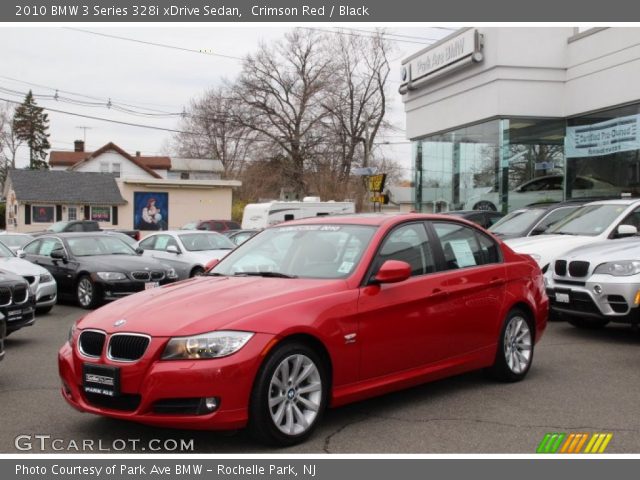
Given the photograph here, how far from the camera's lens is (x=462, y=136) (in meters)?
25.5

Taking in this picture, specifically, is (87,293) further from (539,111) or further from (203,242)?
(539,111)

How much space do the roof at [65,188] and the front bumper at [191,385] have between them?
42053 millimetres

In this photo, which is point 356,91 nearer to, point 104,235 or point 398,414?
point 104,235

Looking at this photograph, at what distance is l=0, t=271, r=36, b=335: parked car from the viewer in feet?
29.3

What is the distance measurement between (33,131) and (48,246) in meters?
76.7

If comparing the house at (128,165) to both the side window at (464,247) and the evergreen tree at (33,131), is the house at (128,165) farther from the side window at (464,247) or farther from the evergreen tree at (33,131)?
the side window at (464,247)

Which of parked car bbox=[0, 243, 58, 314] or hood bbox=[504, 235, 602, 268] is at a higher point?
hood bbox=[504, 235, 602, 268]

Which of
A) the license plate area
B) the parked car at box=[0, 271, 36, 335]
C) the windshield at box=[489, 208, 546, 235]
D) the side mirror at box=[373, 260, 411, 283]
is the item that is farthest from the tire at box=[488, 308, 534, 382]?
the windshield at box=[489, 208, 546, 235]

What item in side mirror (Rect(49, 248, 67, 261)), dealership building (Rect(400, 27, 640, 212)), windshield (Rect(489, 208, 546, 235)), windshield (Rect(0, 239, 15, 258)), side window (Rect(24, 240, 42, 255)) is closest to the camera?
windshield (Rect(0, 239, 15, 258))

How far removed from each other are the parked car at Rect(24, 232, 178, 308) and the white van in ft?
47.6

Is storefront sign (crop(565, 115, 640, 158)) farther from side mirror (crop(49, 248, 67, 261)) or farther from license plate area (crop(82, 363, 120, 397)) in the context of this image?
license plate area (crop(82, 363, 120, 397))

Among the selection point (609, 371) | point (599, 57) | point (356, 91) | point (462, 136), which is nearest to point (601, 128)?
point (599, 57)

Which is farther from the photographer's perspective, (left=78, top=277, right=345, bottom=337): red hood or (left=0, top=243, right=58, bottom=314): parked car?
(left=0, top=243, right=58, bottom=314): parked car
